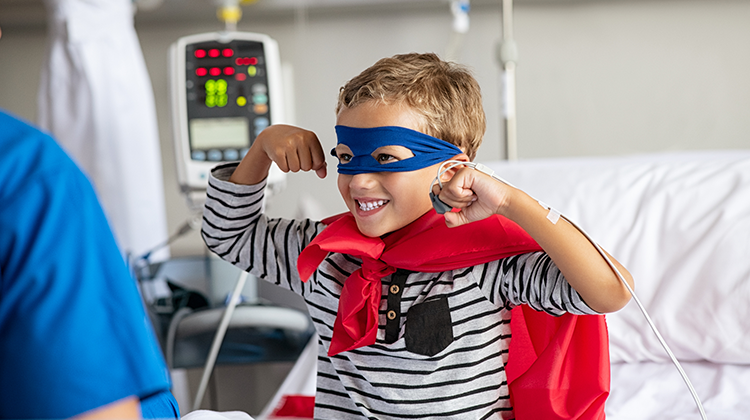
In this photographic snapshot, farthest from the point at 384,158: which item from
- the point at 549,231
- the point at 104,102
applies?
the point at 104,102

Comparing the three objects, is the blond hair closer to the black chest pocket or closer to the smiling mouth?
the smiling mouth

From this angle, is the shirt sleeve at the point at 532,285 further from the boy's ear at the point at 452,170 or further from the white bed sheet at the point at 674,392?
the white bed sheet at the point at 674,392

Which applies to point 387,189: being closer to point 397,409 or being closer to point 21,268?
point 397,409

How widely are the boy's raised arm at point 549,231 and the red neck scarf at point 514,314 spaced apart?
76 millimetres

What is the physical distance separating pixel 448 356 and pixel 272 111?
118 cm

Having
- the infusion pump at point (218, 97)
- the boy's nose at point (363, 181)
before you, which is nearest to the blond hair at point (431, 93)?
the boy's nose at point (363, 181)

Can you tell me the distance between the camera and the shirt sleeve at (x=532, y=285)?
894 millimetres

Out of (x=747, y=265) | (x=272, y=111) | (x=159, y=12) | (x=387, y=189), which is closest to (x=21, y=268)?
Result: (x=387, y=189)

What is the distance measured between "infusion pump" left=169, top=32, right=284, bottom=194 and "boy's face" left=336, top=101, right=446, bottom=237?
0.93 metres

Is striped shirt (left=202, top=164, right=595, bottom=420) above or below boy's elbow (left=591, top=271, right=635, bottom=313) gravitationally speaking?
below

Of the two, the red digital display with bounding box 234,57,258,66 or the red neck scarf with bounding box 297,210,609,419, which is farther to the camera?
the red digital display with bounding box 234,57,258,66

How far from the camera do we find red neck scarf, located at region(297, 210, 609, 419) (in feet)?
3.21

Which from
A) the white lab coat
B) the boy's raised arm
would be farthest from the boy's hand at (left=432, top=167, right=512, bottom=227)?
the white lab coat

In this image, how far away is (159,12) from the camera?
2352mm
